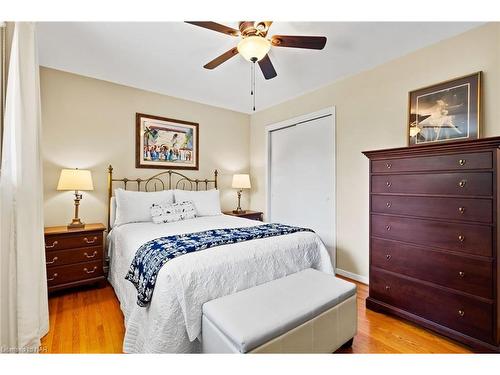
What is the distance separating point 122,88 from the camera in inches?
128

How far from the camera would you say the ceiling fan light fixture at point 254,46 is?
5.61 feet

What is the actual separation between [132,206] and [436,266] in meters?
3.04

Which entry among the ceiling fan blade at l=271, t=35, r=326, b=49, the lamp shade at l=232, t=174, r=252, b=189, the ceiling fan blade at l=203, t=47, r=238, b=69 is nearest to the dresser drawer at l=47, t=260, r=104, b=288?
the lamp shade at l=232, t=174, r=252, b=189

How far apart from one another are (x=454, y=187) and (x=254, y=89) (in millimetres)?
2667

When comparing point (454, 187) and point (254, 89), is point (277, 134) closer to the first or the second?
point (254, 89)

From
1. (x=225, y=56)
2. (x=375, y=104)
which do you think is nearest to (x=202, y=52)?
(x=225, y=56)

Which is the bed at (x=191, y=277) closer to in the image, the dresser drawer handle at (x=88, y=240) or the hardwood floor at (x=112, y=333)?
the hardwood floor at (x=112, y=333)

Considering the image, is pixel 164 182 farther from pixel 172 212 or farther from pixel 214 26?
pixel 214 26

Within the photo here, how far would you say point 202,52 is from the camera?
2.44 meters

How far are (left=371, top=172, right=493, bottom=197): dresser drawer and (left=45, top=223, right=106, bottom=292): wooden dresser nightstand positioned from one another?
3.00 meters

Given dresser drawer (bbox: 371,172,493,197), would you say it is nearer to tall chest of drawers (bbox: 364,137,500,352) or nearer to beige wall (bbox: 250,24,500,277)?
tall chest of drawers (bbox: 364,137,500,352)

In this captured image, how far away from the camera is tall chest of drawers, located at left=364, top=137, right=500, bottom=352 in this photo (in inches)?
62.8

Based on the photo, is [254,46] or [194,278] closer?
[194,278]

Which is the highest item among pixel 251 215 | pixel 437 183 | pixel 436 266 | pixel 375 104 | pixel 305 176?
pixel 375 104
